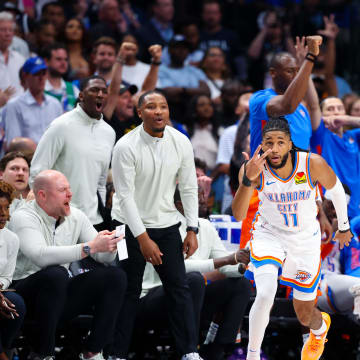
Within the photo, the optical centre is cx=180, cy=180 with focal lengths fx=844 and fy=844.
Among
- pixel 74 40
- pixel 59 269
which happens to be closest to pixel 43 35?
pixel 74 40

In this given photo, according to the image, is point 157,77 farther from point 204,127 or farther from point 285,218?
point 285,218

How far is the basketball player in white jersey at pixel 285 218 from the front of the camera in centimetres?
537

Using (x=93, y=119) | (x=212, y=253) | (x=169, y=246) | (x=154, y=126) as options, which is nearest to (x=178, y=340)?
(x=169, y=246)

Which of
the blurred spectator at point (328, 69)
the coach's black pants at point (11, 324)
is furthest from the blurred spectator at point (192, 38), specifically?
the coach's black pants at point (11, 324)

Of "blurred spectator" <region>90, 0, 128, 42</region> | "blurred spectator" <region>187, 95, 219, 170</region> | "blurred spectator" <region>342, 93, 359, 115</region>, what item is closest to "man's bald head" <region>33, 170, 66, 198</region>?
"blurred spectator" <region>187, 95, 219, 170</region>

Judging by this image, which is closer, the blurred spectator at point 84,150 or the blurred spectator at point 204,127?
the blurred spectator at point 84,150

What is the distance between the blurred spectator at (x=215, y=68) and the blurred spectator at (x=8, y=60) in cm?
242

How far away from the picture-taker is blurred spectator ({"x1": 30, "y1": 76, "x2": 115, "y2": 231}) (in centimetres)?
639

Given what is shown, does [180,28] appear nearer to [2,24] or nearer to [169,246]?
[2,24]

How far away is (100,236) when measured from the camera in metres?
5.65

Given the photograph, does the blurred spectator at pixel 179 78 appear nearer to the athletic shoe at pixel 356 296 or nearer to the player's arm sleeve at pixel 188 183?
the player's arm sleeve at pixel 188 183

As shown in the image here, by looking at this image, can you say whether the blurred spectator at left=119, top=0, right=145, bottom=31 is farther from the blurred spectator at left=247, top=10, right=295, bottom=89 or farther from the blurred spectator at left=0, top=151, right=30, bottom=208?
the blurred spectator at left=0, top=151, right=30, bottom=208

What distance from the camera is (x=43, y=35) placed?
9422 millimetres

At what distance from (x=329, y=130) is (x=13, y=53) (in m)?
3.53
